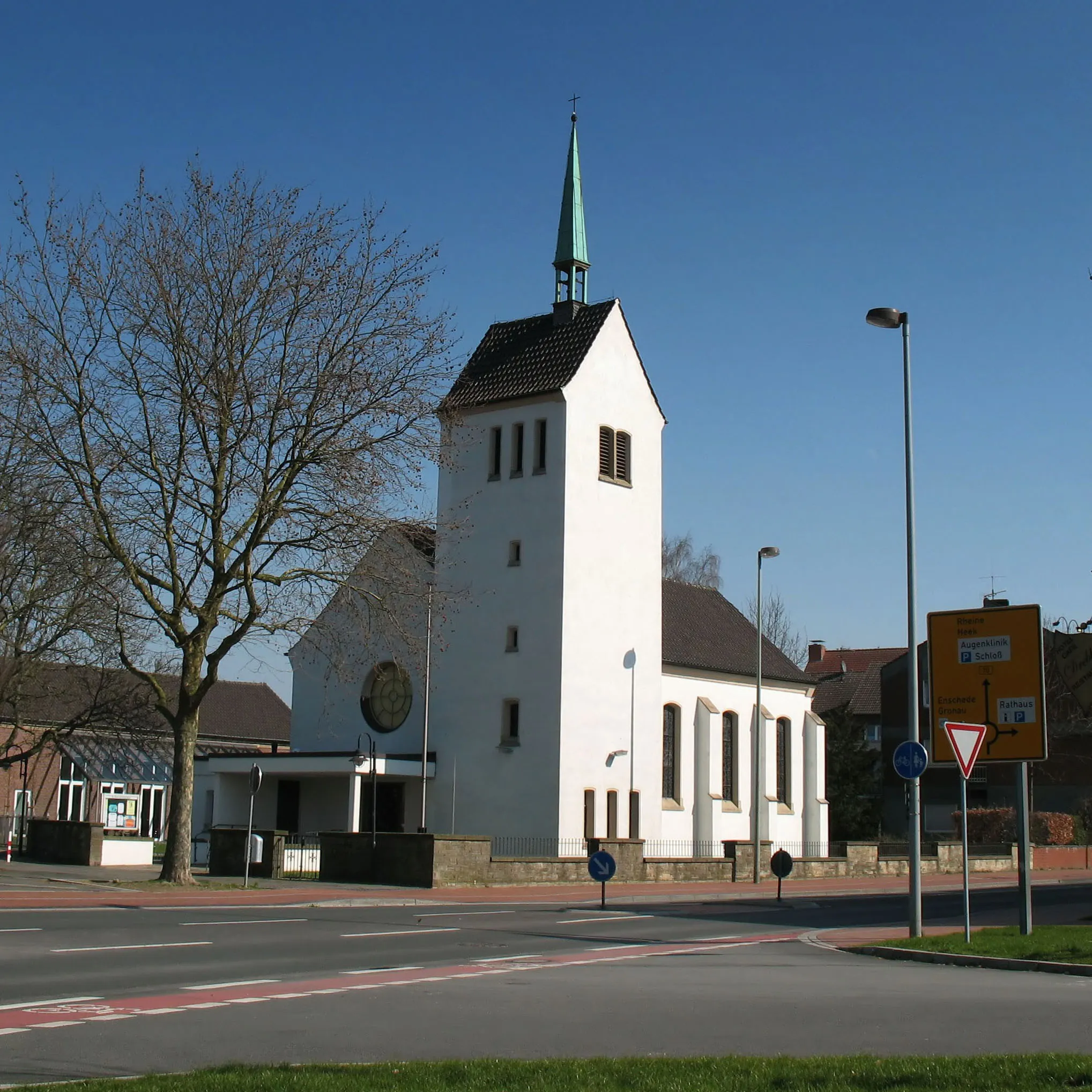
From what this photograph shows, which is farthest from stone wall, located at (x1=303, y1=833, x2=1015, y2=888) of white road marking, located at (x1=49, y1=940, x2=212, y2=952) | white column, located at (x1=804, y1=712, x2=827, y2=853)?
white road marking, located at (x1=49, y1=940, x2=212, y2=952)

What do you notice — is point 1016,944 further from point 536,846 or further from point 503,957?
point 536,846

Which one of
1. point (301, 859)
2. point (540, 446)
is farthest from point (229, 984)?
point (540, 446)

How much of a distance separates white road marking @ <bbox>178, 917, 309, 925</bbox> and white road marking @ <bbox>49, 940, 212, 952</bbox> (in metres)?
3.10

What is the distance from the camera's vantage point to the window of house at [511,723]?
43.3 meters

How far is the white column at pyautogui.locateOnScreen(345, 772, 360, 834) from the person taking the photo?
4194cm

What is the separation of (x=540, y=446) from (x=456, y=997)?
33.5m

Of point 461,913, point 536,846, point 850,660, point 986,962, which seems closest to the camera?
point 986,962

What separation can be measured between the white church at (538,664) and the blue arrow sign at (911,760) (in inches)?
856

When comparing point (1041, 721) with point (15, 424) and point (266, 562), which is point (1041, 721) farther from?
point (15, 424)

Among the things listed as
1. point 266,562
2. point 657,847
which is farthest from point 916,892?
point 657,847

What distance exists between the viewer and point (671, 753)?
4916 cm

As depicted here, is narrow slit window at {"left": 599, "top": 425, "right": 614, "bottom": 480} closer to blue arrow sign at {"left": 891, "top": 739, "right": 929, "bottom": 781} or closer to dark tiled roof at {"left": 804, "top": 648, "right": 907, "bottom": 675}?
blue arrow sign at {"left": 891, "top": 739, "right": 929, "bottom": 781}

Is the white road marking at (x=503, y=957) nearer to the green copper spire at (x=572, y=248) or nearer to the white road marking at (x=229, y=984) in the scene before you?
the white road marking at (x=229, y=984)

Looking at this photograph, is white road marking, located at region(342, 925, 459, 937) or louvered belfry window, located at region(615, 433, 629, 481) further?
louvered belfry window, located at region(615, 433, 629, 481)
